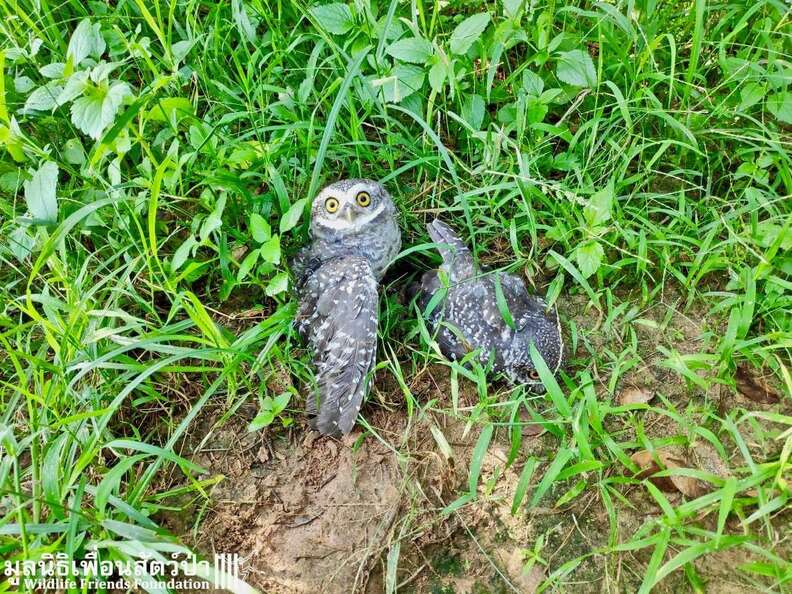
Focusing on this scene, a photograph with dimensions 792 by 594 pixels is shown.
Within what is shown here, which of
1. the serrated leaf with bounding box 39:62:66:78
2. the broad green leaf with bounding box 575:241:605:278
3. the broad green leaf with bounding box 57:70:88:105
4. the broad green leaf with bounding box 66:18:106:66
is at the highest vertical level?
the broad green leaf with bounding box 66:18:106:66

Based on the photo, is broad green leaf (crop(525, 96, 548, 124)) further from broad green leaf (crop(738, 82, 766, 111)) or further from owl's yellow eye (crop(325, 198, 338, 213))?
owl's yellow eye (crop(325, 198, 338, 213))

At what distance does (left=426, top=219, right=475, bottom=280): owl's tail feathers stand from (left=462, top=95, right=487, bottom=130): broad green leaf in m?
0.59

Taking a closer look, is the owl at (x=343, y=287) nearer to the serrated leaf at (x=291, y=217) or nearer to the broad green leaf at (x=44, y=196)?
the serrated leaf at (x=291, y=217)

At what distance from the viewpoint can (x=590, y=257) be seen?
112 inches

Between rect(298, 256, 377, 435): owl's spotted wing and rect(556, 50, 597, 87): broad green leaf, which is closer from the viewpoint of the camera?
rect(298, 256, 377, 435): owl's spotted wing

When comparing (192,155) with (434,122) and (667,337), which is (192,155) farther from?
(667,337)

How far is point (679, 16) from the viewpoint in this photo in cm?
331

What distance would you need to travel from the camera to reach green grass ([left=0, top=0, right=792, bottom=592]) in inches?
100

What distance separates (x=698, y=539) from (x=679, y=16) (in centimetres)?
266

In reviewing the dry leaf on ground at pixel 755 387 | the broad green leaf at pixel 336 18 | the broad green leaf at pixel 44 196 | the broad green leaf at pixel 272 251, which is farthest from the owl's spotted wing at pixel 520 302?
the broad green leaf at pixel 44 196

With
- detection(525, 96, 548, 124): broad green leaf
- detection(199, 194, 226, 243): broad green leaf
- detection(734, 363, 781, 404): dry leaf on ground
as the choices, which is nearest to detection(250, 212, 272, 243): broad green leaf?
detection(199, 194, 226, 243): broad green leaf

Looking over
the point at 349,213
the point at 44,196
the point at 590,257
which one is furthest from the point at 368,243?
the point at 44,196

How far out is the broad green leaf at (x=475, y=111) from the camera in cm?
319

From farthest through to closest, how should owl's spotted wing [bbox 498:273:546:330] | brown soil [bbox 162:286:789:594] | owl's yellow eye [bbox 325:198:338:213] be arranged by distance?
owl's yellow eye [bbox 325:198:338:213] < owl's spotted wing [bbox 498:273:546:330] < brown soil [bbox 162:286:789:594]
